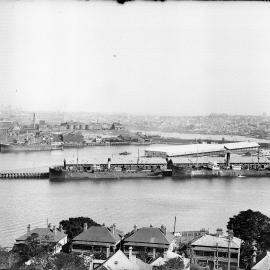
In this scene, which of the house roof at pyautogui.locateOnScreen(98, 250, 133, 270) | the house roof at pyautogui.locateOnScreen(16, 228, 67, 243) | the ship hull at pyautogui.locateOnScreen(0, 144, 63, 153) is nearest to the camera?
the house roof at pyautogui.locateOnScreen(98, 250, 133, 270)

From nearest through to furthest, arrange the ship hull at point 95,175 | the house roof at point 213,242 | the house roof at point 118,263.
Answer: the house roof at point 118,263
the house roof at point 213,242
the ship hull at point 95,175

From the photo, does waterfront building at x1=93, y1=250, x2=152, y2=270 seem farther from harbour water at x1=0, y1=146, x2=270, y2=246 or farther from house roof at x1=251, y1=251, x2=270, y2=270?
harbour water at x1=0, y1=146, x2=270, y2=246

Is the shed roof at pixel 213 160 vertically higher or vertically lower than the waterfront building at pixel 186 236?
lower

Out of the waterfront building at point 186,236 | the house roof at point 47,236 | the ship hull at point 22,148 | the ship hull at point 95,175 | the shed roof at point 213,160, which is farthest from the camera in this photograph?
the ship hull at point 22,148

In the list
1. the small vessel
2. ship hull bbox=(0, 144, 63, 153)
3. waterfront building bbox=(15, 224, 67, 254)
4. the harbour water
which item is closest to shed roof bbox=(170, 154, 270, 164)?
the small vessel

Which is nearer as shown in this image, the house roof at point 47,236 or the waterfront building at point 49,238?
the waterfront building at point 49,238

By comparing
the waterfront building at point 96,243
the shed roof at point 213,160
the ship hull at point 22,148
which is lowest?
the ship hull at point 22,148

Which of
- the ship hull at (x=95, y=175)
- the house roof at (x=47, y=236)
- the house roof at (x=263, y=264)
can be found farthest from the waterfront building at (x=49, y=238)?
the ship hull at (x=95, y=175)

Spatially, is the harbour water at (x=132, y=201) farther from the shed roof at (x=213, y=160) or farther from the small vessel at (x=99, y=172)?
the shed roof at (x=213, y=160)
